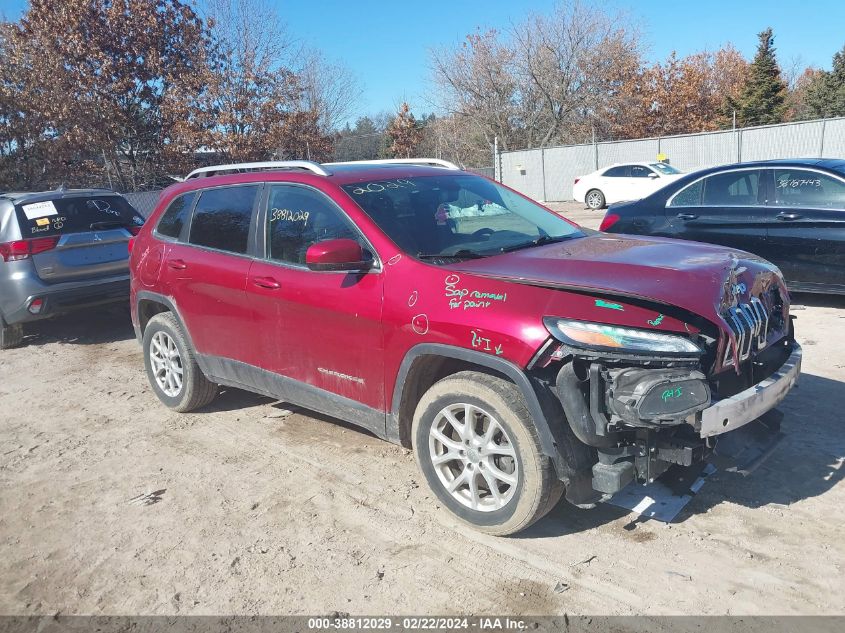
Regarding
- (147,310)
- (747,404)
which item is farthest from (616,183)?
(747,404)

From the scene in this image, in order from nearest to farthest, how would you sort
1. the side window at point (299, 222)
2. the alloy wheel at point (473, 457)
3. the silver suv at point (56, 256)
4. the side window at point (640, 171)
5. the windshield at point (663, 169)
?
the alloy wheel at point (473, 457)
the side window at point (299, 222)
the silver suv at point (56, 256)
the windshield at point (663, 169)
the side window at point (640, 171)

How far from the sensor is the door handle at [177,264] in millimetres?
5079

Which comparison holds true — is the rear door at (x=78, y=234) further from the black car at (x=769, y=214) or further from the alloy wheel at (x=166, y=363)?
the black car at (x=769, y=214)

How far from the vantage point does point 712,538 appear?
327 cm

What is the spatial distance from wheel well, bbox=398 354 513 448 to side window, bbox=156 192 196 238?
264cm

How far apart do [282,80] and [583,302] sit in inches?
837

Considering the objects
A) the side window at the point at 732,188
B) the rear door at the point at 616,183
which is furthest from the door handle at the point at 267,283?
the rear door at the point at 616,183

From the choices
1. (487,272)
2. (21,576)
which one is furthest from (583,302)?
(21,576)

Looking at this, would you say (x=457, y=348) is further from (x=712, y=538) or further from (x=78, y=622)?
(x=78, y=622)

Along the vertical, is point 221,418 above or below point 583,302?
below

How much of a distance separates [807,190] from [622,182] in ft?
49.5

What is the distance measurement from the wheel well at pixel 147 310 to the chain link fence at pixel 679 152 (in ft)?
70.4

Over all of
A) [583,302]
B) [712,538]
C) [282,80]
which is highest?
[282,80]

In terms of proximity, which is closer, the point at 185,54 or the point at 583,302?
the point at 583,302
